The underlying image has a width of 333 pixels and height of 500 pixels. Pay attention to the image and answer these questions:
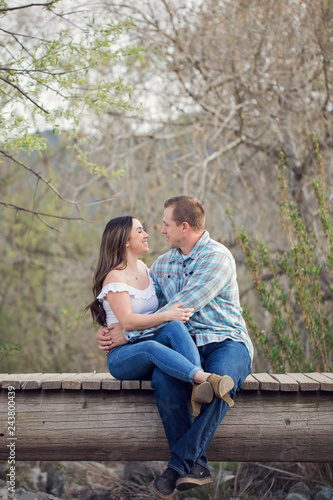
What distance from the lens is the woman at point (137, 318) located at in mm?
2959

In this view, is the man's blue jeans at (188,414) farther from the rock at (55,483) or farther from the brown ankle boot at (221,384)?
the rock at (55,483)

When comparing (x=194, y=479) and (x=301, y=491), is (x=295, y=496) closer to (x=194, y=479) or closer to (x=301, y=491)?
(x=301, y=491)

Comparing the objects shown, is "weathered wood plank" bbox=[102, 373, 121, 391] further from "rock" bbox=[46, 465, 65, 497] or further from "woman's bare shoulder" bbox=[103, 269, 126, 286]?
"rock" bbox=[46, 465, 65, 497]

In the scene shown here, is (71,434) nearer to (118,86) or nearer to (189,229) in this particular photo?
(189,229)

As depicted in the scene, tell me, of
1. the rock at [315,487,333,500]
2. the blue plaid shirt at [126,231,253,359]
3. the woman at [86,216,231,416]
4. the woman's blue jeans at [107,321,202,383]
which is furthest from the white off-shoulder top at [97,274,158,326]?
the rock at [315,487,333,500]

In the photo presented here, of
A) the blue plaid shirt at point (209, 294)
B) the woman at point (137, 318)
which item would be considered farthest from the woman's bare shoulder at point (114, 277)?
the blue plaid shirt at point (209, 294)

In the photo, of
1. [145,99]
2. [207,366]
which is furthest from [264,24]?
[207,366]

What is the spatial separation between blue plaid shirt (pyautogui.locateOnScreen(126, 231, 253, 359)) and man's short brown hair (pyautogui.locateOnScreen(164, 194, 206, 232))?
0.34ft

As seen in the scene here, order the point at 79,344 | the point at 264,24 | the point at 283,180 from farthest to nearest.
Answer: the point at 79,344 < the point at 264,24 < the point at 283,180

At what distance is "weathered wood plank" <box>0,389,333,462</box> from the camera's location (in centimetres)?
320

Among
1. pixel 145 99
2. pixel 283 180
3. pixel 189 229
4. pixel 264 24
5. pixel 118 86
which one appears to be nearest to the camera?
pixel 189 229

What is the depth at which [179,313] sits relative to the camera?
3.22m

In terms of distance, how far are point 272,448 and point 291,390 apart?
0.37 m

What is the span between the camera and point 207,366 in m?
3.23
